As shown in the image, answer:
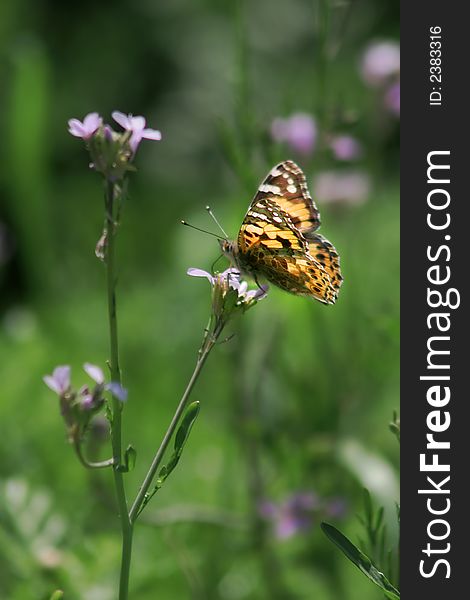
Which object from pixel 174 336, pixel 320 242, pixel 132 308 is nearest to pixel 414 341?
pixel 320 242

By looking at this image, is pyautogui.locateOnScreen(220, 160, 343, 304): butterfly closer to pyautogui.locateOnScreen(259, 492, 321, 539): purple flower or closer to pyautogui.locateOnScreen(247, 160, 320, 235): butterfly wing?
pyautogui.locateOnScreen(247, 160, 320, 235): butterfly wing

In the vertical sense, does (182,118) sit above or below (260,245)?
above

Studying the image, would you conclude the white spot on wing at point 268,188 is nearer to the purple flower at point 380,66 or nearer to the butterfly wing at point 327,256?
the butterfly wing at point 327,256

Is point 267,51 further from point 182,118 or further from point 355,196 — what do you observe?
point 355,196

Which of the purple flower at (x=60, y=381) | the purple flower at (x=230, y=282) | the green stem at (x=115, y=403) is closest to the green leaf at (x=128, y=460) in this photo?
the green stem at (x=115, y=403)

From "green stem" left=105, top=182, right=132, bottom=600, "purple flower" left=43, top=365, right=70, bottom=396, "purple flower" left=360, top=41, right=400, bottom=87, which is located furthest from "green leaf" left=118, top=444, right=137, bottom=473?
"purple flower" left=360, top=41, right=400, bottom=87

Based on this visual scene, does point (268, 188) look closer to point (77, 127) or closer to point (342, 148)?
point (77, 127)
